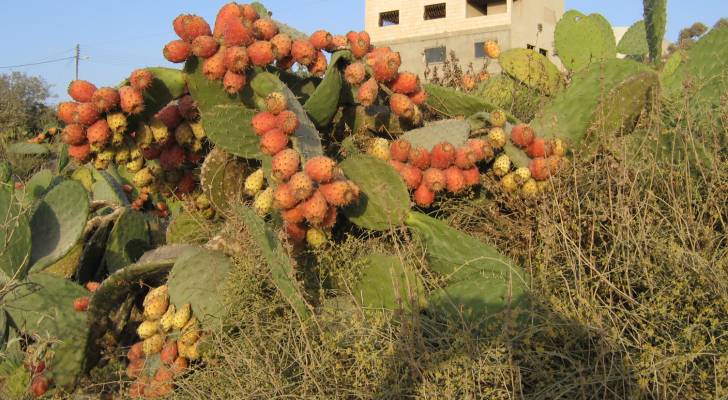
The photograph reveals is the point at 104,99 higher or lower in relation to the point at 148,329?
higher

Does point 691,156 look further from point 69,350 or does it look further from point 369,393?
point 69,350

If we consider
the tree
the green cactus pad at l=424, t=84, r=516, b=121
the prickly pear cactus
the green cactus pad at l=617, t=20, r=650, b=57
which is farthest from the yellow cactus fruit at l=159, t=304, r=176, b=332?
the tree

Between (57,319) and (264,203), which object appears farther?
(57,319)

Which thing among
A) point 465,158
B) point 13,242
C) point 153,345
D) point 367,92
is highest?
point 367,92

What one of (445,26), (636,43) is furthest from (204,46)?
(445,26)

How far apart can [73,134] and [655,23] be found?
2.44m

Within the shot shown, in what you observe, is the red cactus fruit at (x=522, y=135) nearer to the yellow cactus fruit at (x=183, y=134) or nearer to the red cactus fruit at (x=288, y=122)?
the red cactus fruit at (x=288, y=122)

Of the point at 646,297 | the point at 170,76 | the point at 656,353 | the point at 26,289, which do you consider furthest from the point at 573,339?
the point at 26,289

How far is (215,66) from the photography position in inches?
75.0

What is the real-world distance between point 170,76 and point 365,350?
1094 millimetres

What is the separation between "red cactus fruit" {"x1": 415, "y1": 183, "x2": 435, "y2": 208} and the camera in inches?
79.7

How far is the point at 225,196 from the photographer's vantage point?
2234 mm

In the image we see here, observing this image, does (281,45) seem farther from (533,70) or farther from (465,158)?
(533,70)

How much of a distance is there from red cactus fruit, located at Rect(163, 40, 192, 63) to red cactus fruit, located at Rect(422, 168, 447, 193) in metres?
0.82
